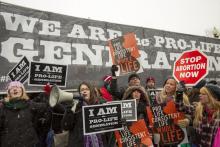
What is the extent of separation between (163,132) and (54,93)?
62.3 inches

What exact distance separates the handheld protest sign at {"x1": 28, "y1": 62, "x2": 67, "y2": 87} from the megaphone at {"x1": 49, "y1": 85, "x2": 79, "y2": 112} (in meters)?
0.92

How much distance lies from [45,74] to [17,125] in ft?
4.10

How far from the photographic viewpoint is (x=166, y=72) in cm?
832

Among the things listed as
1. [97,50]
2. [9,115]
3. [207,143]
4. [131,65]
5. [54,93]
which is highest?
[97,50]

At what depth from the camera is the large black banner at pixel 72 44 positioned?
5645 mm

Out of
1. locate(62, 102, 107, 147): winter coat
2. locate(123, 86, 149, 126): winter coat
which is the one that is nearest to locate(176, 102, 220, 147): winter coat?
locate(123, 86, 149, 126): winter coat

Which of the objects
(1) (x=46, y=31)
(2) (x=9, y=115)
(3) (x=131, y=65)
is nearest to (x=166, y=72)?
(3) (x=131, y=65)

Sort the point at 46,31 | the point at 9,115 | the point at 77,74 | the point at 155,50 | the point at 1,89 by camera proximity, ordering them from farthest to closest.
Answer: the point at 155,50, the point at 77,74, the point at 46,31, the point at 1,89, the point at 9,115

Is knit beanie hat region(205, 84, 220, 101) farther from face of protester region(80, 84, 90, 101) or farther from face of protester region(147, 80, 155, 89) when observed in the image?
face of protester region(147, 80, 155, 89)

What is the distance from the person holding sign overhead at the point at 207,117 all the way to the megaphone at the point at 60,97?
1535mm

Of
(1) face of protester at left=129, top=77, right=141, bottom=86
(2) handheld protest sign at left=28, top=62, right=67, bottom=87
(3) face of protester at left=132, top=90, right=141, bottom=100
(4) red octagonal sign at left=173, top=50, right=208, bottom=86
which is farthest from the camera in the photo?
(1) face of protester at left=129, top=77, right=141, bottom=86

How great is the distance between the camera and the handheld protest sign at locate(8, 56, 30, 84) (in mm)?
4883

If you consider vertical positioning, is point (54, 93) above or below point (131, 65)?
below

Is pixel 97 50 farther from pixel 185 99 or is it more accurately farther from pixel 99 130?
pixel 99 130
